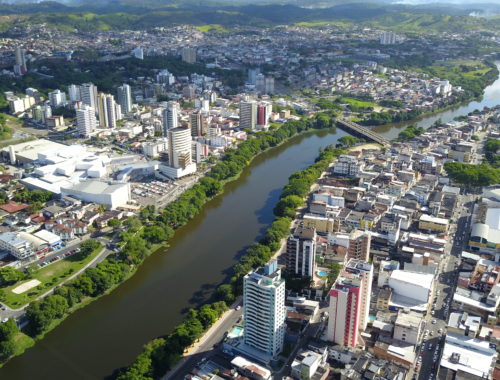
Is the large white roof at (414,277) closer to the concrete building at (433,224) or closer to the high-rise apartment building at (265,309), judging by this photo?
the concrete building at (433,224)

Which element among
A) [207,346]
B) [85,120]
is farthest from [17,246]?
[85,120]

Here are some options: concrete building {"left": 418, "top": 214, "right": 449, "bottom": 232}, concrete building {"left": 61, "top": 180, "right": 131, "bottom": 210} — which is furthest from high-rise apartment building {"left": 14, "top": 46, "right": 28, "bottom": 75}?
concrete building {"left": 418, "top": 214, "right": 449, "bottom": 232}

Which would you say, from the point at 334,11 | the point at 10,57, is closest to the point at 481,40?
the point at 334,11

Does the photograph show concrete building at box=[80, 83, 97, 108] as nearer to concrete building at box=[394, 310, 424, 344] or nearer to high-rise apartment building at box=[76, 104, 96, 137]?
high-rise apartment building at box=[76, 104, 96, 137]

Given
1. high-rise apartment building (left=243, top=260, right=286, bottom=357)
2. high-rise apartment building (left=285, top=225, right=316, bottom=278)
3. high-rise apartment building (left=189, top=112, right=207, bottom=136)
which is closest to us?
high-rise apartment building (left=243, top=260, right=286, bottom=357)

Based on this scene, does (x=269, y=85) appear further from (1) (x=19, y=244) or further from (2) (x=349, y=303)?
(2) (x=349, y=303)

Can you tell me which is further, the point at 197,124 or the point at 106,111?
the point at 106,111

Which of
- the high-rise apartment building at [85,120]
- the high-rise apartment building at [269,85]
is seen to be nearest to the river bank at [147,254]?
the high-rise apartment building at [85,120]

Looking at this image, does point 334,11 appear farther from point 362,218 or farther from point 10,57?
point 362,218
